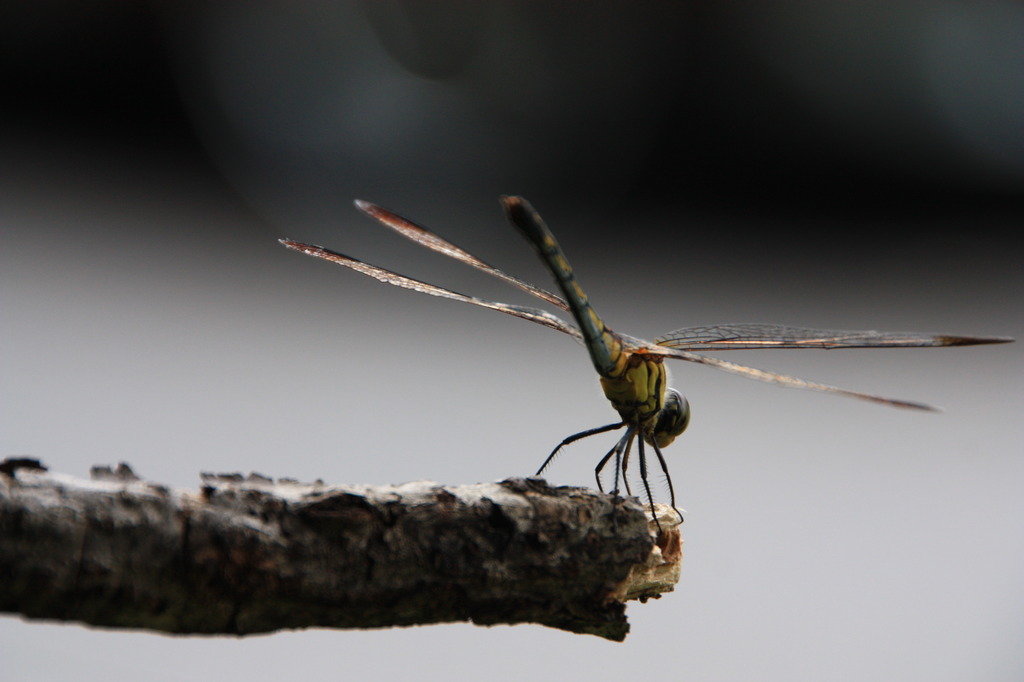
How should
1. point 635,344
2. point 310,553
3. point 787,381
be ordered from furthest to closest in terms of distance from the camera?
point 635,344, point 787,381, point 310,553

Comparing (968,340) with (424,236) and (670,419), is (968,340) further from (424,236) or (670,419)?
(424,236)

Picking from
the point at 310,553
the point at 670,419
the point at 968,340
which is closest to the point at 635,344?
the point at 670,419

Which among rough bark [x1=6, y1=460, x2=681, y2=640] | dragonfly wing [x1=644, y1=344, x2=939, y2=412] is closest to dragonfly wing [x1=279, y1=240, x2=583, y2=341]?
dragonfly wing [x1=644, y1=344, x2=939, y2=412]

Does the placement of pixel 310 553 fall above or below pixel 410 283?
below

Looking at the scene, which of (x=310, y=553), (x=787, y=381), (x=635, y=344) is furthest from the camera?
(x=635, y=344)

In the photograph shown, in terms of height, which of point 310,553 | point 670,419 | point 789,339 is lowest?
point 310,553

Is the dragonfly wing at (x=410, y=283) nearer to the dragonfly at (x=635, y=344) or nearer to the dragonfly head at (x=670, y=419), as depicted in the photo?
the dragonfly at (x=635, y=344)
